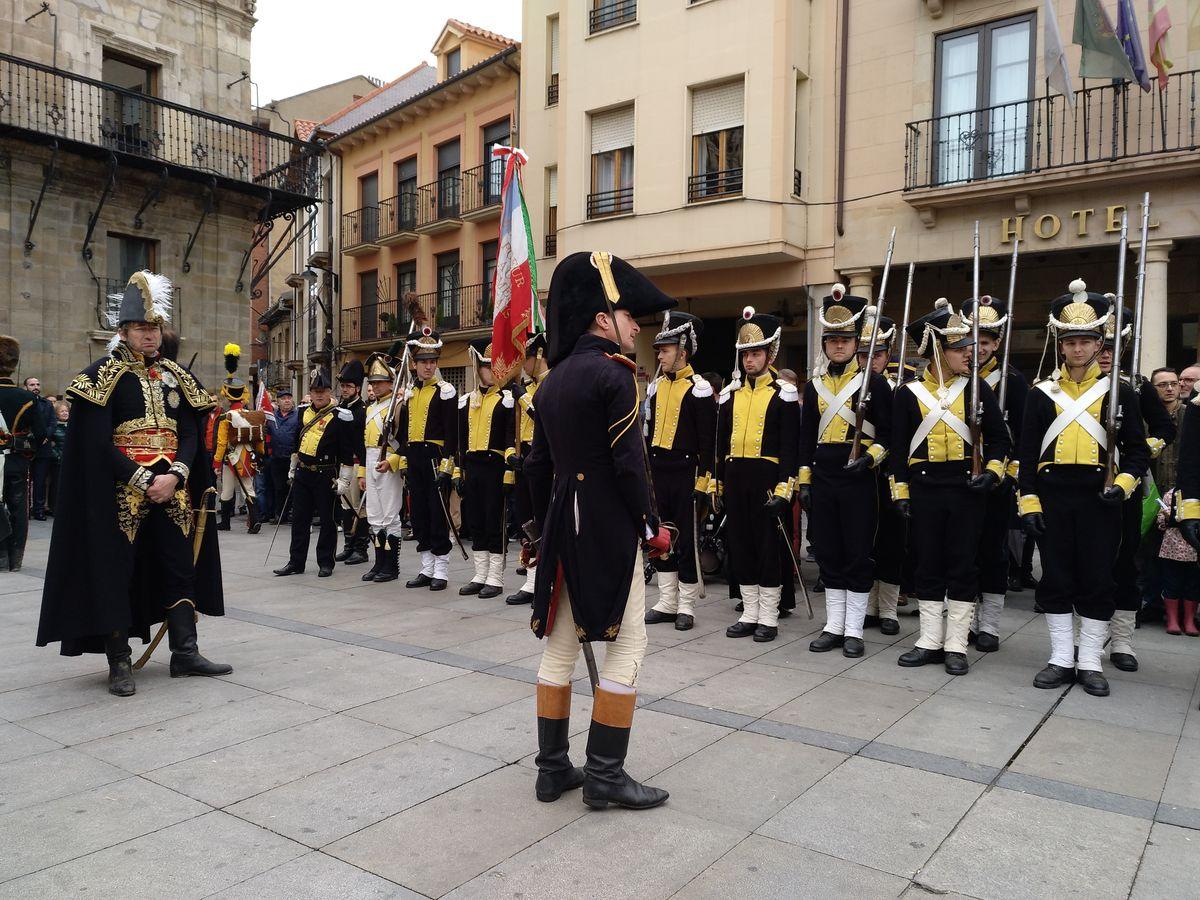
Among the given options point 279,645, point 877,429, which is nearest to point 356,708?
point 279,645

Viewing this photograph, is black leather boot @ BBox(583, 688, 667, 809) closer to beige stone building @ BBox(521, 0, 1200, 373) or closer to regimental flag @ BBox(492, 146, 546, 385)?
regimental flag @ BBox(492, 146, 546, 385)

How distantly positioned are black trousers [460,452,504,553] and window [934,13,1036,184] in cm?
1011

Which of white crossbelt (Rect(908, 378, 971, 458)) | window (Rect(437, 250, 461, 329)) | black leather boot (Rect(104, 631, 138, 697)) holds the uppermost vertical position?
window (Rect(437, 250, 461, 329))

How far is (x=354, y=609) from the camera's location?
802 centimetres

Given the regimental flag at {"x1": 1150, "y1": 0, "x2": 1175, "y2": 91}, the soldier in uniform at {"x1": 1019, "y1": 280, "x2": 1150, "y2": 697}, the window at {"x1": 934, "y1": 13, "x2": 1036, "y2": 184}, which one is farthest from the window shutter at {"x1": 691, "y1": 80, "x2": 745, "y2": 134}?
the soldier in uniform at {"x1": 1019, "y1": 280, "x2": 1150, "y2": 697}

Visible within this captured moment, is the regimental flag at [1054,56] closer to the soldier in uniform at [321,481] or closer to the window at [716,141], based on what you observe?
the window at [716,141]

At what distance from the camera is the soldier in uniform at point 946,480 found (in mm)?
6035

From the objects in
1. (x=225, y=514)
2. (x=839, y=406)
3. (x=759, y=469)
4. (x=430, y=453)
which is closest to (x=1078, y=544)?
(x=839, y=406)

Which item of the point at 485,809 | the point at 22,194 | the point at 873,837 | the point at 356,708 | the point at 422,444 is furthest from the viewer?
the point at 22,194

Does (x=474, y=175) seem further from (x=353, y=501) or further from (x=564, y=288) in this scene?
(x=564, y=288)

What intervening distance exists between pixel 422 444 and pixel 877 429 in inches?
176

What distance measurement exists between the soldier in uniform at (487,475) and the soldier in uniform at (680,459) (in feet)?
5.52

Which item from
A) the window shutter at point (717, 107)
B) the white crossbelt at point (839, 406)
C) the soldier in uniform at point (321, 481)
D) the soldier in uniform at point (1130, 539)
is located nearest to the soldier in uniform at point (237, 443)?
the soldier in uniform at point (321, 481)

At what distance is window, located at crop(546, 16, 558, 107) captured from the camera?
20.9 meters
